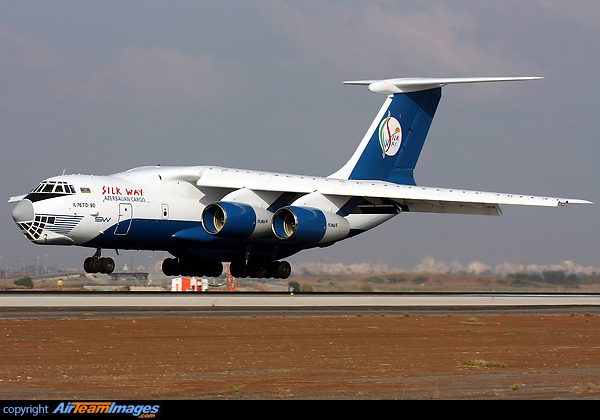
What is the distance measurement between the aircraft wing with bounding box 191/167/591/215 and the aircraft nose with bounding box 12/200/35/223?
5.26m

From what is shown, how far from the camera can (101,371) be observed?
9.20 metres

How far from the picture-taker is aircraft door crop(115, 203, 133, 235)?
24.3m

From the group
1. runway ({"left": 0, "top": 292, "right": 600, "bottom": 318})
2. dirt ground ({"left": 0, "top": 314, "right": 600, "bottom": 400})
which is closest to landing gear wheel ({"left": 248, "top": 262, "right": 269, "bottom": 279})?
runway ({"left": 0, "top": 292, "right": 600, "bottom": 318})

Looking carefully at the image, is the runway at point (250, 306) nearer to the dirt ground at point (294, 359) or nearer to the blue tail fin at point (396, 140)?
the dirt ground at point (294, 359)

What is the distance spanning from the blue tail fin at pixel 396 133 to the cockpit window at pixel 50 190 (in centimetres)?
989

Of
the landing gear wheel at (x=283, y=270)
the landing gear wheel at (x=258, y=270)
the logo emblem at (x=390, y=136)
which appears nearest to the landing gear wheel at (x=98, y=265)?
the landing gear wheel at (x=258, y=270)

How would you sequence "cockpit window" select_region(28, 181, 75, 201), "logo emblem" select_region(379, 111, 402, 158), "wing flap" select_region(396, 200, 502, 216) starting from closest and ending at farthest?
"cockpit window" select_region(28, 181, 75, 201) < "wing flap" select_region(396, 200, 502, 216) < "logo emblem" select_region(379, 111, 402, 158)

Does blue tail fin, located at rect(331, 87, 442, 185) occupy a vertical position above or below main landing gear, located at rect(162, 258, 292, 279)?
above

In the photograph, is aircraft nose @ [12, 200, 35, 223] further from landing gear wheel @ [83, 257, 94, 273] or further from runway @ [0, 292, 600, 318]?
runway @ [0, 292, 600, 318]

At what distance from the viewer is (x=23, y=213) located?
23031 mm

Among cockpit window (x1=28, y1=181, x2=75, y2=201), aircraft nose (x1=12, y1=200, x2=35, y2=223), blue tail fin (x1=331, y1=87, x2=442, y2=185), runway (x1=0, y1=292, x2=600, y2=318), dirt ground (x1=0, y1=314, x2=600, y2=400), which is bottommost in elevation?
dirt ground (x1=0, y1=314, x2=600, y2=400)
